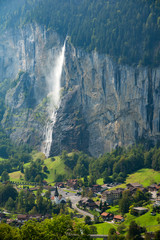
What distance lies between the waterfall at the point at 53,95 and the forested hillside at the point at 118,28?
47.8 ft

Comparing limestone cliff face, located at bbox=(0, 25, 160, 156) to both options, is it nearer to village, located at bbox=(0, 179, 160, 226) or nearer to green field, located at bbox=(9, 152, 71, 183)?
green field, located at bbox=(9, 152, 71, 183)

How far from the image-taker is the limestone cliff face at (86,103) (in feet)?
476

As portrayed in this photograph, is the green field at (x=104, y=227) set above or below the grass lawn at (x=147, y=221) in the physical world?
below

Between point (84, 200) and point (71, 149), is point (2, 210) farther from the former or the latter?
point (71, 149)

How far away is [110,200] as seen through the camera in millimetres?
96688

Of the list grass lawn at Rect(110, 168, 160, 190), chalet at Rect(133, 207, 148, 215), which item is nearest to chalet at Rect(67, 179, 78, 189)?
grass lawn at Rect(110, 168, 160, 190)

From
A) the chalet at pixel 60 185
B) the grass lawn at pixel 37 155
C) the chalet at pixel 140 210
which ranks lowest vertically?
the chalet at pixel 140 210

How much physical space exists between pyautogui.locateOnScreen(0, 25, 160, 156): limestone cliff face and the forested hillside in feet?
14.7

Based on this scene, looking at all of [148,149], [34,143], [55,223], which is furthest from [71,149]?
[55,223]

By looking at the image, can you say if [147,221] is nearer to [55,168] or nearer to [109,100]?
[55,168]

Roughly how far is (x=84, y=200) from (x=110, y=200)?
282 inches

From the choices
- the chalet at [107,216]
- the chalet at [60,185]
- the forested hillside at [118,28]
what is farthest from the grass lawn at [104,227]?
the forested hillside at [118,28]

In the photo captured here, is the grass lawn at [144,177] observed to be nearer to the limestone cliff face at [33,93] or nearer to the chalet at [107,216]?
the chalet at [107,216]

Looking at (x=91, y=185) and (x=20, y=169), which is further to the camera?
(x=20, y=169)
